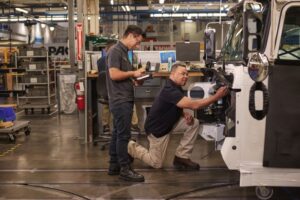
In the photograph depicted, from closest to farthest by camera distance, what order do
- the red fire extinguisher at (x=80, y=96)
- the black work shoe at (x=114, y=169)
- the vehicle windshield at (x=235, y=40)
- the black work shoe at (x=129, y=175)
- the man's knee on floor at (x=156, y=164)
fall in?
1. the vehicle windshield at (x=235, y=40)
2. the black work shoe at (x=129, y=175)
3. the black work shoe at (x=114, y=169)
4. the man's knee on floor at (x=156, y=164)
5. the red fire extinguisher at (x=80, y=96)

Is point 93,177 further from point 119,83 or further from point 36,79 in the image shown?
point 36,79

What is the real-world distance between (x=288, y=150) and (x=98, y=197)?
76.0 inches

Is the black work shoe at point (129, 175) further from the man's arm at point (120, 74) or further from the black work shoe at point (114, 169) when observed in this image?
the man's arm at point (120, 74)

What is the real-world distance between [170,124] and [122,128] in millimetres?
668

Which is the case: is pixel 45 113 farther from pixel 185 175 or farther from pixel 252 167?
pixel 252 167

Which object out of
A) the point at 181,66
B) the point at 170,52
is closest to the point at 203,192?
the point at 181,66

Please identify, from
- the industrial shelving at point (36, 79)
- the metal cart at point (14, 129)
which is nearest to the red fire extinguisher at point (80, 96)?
the metal cart at point (14, 129)

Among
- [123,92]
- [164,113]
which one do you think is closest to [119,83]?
[123,92]

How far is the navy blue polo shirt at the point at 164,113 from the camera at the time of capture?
16.4 feet

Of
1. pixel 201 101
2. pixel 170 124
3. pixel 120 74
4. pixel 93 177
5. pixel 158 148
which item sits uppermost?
pixel 120 74

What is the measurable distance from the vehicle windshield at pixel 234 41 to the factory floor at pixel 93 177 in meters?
1.41

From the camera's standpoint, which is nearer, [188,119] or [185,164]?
[188,119]

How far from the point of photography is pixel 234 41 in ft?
15.6

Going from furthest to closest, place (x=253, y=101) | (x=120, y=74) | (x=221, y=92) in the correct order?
(x=120, y=74) → (x=221, y=92) → (x=253, y=101)
